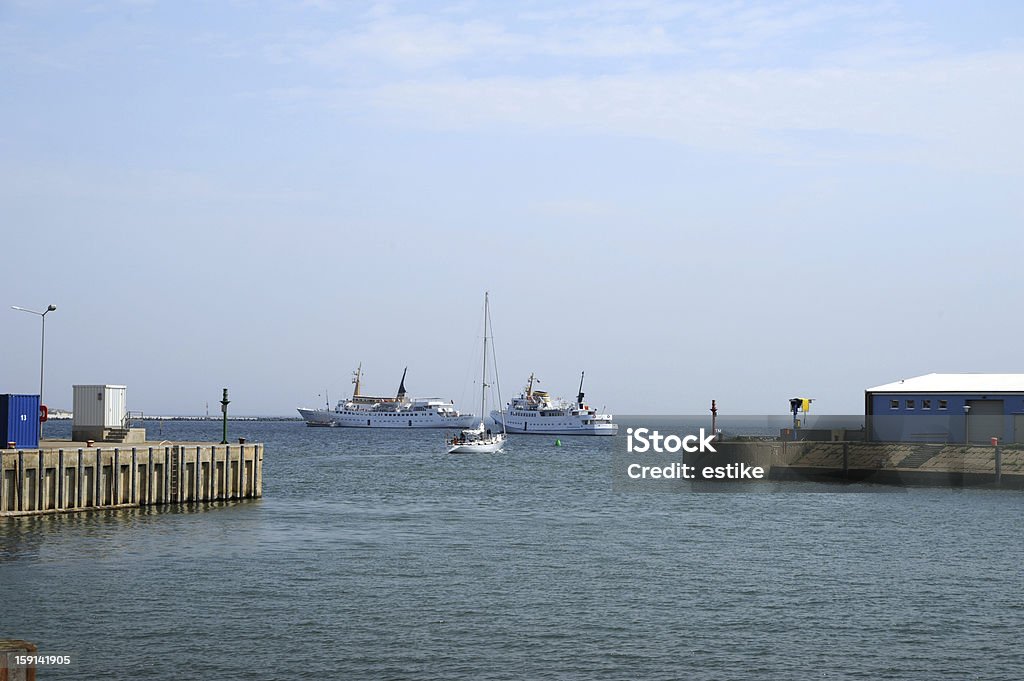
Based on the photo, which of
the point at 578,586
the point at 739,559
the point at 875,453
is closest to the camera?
the point at 578,586

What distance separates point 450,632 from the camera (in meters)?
30.1

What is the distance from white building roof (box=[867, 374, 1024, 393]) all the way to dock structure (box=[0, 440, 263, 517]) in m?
49.6

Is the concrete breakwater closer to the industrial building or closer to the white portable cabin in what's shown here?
the industrial building

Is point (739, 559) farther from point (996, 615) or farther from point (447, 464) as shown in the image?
point (447, 464)

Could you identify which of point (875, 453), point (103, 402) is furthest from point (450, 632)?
point (875, 453)

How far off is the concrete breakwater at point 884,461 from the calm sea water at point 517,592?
11.0 m

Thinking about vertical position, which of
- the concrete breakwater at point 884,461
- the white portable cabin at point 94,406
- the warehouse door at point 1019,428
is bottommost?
the concrete breakwater at point 884,461

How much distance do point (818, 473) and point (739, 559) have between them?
41.5 metres

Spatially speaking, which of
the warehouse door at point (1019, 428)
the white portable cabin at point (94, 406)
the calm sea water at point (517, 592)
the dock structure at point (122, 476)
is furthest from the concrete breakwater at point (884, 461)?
the white portable cabin at point (94, 406)

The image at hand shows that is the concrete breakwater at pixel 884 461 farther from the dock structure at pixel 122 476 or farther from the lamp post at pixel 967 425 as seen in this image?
the dock structure at pixel 122 476

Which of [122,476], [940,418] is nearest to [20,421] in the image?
[122,476]

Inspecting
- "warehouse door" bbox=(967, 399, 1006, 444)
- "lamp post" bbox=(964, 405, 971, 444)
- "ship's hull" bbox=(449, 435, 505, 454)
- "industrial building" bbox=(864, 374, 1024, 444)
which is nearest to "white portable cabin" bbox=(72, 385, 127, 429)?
"industrial building" bbox=(864, 374, 1024, 444)

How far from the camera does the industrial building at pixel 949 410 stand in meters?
78.6

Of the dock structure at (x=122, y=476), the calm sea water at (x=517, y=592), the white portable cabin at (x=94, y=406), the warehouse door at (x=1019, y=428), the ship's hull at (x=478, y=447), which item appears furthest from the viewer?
the ship's hull at (x=478, y=447)
